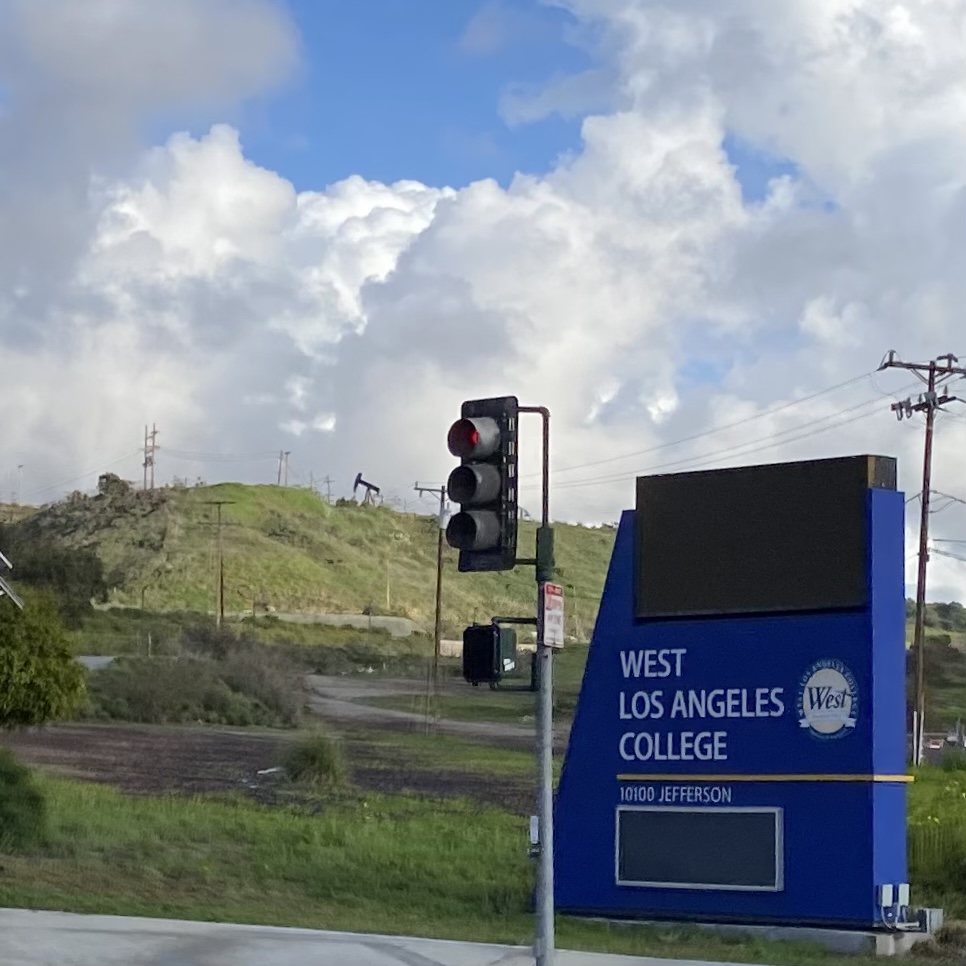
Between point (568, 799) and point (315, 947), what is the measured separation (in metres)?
4.01

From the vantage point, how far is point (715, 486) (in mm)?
17328

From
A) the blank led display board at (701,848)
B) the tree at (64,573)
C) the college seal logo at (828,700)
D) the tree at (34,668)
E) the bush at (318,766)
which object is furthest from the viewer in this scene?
the tree at (64,573)

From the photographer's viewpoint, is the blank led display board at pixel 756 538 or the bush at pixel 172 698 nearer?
the blank led display board at pixel 756 538

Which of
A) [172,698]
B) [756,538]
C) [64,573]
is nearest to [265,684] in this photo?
[172,698]

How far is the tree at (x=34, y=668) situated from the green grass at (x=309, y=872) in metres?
1.75

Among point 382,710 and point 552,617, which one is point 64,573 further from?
point 552,617

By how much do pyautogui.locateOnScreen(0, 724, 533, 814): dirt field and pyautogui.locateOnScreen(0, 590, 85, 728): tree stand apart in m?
7.20

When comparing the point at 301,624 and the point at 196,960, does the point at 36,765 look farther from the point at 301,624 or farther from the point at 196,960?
the point at 301,624

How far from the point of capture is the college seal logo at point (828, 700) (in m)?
16.0

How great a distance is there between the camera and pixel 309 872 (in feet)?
68.5

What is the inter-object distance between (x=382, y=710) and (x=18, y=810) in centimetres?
4035

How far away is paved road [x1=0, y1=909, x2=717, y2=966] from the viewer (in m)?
13.5

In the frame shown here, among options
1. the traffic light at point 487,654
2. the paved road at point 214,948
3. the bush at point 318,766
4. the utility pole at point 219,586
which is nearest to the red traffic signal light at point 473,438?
the traffic light at point 487,654

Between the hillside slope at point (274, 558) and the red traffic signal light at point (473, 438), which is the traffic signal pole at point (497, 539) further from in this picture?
the hillside slope at point (274, 558)
